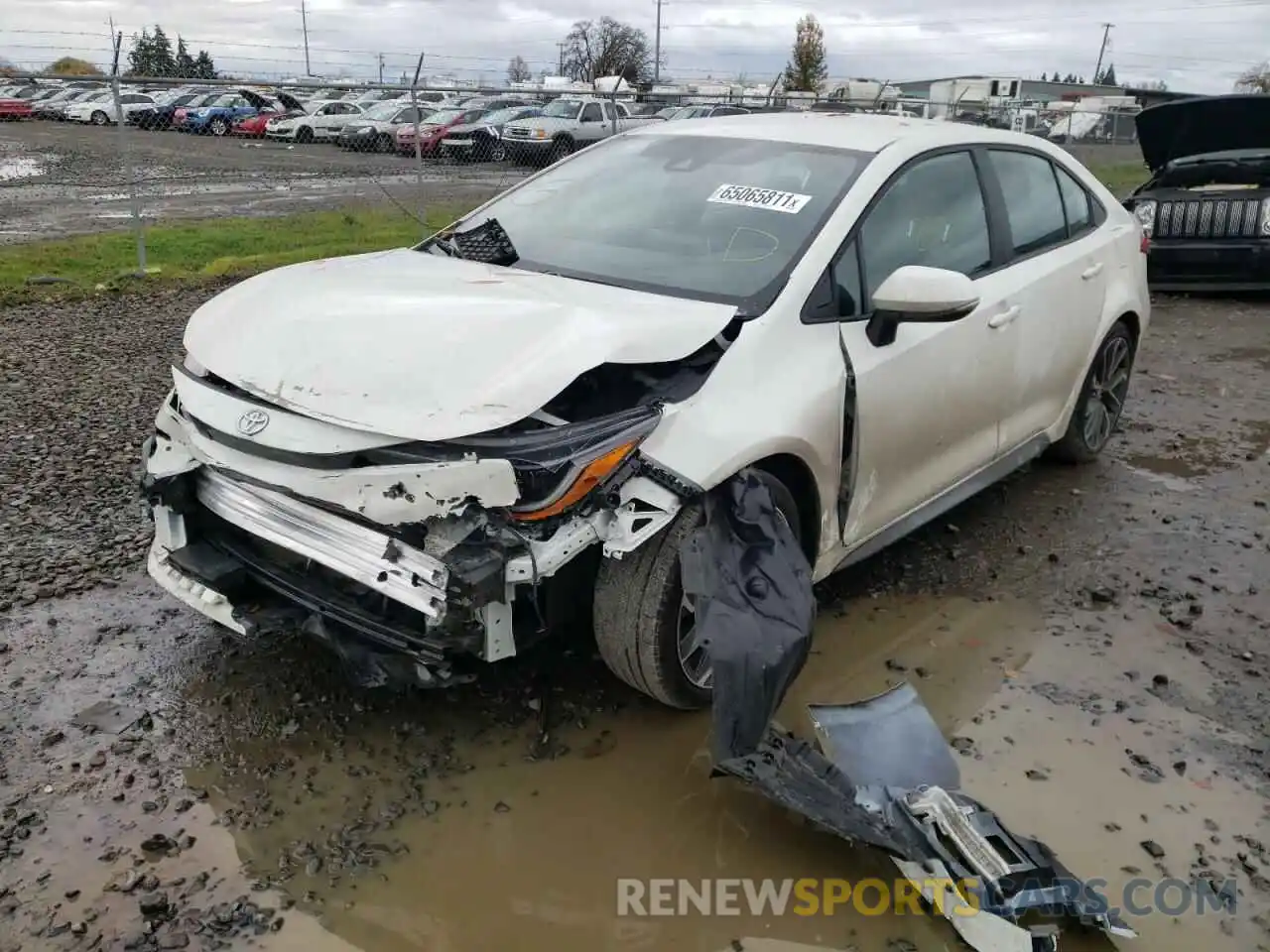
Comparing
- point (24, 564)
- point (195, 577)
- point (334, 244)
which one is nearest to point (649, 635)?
point (195, 577)

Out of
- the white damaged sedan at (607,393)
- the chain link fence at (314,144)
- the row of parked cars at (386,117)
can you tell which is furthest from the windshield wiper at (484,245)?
A: the row of parked cars at (386,117)

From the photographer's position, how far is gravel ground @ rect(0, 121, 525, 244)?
1446cm

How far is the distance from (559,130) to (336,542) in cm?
2160

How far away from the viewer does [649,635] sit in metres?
2.98

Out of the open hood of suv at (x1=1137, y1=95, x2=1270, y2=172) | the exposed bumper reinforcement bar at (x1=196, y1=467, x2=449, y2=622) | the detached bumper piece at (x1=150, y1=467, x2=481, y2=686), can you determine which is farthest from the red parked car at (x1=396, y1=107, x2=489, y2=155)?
the exposed bumper reinforcement bar at (x1=196, y1=467, x2=449, y2=622)

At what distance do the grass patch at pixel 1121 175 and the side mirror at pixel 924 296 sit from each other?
1803 centimetres

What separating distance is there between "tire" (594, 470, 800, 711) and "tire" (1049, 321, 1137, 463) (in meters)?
2.74

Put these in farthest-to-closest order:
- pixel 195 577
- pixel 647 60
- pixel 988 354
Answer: pixel 647 60
pixel 988 354
pixel 195 577

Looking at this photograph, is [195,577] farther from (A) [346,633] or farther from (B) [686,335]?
(B) [686,335]

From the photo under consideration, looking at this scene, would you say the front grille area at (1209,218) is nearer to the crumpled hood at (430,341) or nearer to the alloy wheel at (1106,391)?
the alloy wheel at (1106,391)

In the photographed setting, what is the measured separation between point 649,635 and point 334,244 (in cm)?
986

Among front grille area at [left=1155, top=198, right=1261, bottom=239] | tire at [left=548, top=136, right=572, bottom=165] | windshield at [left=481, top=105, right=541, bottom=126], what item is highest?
windshield at [left=481, top=105, right=541, bottom=126]

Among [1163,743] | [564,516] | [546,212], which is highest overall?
[546,212]

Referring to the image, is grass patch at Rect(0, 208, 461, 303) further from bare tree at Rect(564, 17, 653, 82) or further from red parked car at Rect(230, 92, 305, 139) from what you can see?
bare tree at Rect(564, 17, 653, 82)
